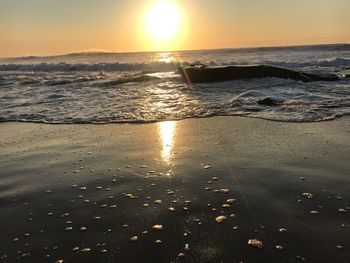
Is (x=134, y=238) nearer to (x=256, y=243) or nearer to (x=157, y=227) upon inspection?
(x=157, y=227)

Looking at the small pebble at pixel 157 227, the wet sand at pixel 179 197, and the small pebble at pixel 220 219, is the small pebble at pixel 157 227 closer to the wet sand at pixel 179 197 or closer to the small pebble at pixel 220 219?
the wet sand at pixel 179 197

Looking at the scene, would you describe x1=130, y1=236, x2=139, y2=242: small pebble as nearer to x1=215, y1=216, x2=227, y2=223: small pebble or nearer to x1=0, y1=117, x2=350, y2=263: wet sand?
x1=0, y1=117, x2=350, y2=263: wet sand

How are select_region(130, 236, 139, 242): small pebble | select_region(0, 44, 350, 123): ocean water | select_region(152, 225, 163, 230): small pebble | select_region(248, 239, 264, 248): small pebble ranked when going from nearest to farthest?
select_region(248, 239, 264, 248): small pebble, select_region(130, 236, 139, 242): small pebble, select_region(152, 225, 163, 230): small pebble, select_region(0, 44, 350, 123): ocean water

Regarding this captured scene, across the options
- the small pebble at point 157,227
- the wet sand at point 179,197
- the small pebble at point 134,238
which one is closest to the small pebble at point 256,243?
the wet sand at point 179,197

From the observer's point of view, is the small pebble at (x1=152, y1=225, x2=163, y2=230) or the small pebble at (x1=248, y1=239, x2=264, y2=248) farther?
the small pebble at (x1=152, y1=225, x2=163, y2=230)

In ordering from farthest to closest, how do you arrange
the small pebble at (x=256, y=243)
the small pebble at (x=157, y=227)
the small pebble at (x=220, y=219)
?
the small pebble at (x=220, y=219) → the small pebble at (x=157, y=227) → the small pebble at (x=256, y=243)

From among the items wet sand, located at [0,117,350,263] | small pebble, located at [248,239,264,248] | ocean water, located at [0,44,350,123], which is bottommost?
ocean water, located at [0,44,350,123]

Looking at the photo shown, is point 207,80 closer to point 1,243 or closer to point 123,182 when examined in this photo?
point 123,182

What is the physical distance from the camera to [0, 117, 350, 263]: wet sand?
3238 mm

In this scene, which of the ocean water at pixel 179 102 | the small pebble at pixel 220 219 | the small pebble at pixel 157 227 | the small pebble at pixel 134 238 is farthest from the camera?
the ocean water at pixel 179 102

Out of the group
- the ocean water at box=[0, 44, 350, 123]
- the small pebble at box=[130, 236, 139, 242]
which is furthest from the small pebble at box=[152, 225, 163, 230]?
the ocean water at box=[0, 44, 350, 123]

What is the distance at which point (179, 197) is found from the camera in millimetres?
4285

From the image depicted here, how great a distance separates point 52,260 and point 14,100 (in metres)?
10.8

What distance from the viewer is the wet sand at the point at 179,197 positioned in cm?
324
